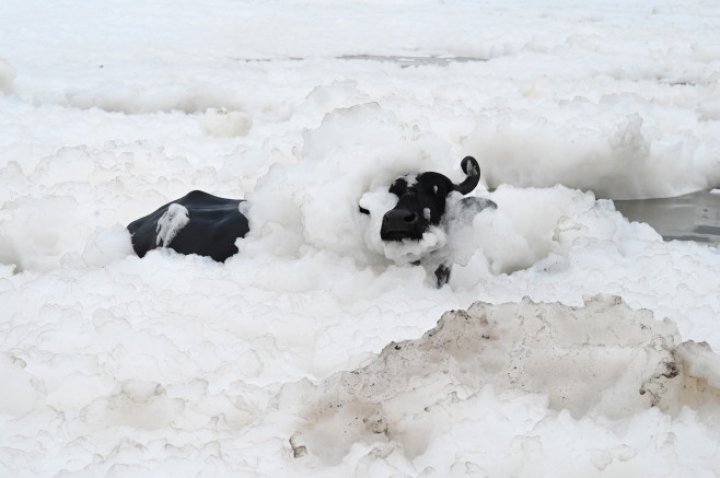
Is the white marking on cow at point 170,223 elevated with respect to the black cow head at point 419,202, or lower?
lower

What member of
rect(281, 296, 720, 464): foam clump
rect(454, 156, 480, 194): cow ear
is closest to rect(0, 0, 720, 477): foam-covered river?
rect(281, 296, 720, 464): foam clump

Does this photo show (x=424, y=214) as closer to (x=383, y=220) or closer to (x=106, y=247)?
(x=383, y=220)

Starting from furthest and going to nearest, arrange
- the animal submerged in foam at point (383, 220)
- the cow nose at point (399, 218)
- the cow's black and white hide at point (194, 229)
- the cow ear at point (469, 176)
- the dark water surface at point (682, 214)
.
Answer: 1. the dark water surface at point (682, 214)
2. the cow's black and white hide at point (194, 229)
3. the cow ear at point (469, 176)
4. the animal submerged in foam at point (383, 220)
5. the cow nose at point (399, 218)

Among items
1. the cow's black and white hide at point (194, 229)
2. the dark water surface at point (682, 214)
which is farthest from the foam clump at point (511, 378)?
the dark water surface at point (682, 214)

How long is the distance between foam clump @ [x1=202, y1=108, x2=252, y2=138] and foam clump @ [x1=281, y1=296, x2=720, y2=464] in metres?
3.85

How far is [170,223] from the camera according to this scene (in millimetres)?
3977

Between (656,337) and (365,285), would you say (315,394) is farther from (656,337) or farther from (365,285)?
(365,285)

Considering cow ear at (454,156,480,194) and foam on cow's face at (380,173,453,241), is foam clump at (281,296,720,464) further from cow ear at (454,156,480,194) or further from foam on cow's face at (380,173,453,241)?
cow ear at (454,156,480,194)

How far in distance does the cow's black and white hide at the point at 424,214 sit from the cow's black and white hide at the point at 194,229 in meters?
0.56

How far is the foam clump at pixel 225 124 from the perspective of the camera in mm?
6234

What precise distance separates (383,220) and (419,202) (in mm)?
174

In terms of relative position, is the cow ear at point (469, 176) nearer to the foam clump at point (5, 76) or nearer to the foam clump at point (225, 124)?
the foam clump at point (225, 124)

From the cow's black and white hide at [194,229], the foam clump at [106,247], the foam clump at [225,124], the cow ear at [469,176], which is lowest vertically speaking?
A: the foam clump at [225,124]

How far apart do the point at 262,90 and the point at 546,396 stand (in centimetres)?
531
